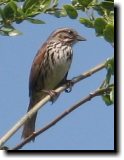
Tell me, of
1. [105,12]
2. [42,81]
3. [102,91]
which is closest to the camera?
[102,91]

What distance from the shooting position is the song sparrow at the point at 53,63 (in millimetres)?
3148

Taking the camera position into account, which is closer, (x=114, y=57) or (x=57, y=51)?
(x=114, y=57)

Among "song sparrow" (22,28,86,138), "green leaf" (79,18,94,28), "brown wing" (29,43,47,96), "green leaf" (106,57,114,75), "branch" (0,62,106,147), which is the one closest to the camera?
"branch" (0,62,106,147)

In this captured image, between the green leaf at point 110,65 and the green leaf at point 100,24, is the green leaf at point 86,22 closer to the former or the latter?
the green leaf at point 100,24

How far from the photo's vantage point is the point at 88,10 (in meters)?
2.08

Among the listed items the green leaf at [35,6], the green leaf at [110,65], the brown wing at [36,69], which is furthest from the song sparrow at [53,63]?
the green leaf at [110,65]

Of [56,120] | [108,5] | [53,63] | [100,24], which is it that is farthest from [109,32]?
[53,63]

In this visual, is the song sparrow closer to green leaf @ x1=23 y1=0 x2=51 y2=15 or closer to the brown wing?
the brown wing

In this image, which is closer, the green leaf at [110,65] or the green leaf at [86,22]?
the green leaf at [110,65]

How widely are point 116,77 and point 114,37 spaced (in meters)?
0.14

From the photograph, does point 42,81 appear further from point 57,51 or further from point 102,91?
point 102,91

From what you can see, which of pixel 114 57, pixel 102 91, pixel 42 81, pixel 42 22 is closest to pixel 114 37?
pixel 114 57

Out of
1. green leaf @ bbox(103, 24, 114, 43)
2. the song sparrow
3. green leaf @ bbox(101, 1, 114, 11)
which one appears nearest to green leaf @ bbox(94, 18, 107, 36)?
green leaf @ bbox(103, 24, 114, 43)

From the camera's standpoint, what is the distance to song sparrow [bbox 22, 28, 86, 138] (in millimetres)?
3148
